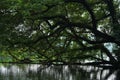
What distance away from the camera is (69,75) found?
41.9ft

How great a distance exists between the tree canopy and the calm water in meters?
0.43

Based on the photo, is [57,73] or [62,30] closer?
[62,30]

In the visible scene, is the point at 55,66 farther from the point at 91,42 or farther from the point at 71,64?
the point at 91,42

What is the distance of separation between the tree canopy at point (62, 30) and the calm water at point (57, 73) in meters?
0.43

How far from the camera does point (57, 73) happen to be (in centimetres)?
1342

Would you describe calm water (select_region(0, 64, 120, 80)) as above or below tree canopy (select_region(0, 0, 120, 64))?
below

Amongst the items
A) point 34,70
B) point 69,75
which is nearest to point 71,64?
point 69,75

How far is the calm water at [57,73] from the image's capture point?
39.0 ft

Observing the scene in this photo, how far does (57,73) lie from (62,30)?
232cm

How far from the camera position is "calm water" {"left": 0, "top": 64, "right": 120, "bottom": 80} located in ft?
39.0

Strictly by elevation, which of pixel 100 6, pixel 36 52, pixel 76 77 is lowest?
pixel 76 77

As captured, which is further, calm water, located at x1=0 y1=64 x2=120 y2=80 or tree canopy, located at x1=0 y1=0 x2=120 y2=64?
calm water, located at x1=0 y1=64 x2=120 y2=80

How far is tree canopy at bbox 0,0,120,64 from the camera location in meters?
10.3

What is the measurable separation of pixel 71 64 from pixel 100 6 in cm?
263
